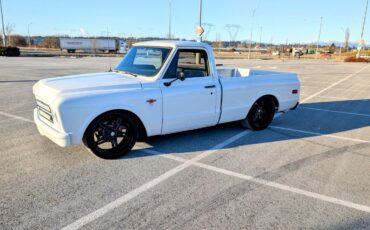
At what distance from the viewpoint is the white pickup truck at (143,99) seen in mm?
4375

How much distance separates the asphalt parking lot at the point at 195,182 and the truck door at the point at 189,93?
0.46 metres

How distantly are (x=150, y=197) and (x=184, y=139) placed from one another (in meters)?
2.32

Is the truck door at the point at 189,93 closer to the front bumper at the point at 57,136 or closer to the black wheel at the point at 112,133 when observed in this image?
the black wheel at the point at 112,133

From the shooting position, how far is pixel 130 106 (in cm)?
470

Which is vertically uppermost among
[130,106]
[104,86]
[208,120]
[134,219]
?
[104,86]

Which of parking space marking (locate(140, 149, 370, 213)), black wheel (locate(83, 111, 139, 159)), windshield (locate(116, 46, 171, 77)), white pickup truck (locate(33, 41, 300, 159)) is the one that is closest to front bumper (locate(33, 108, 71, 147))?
white pickup truck (locate(33, 41, 300, 159))

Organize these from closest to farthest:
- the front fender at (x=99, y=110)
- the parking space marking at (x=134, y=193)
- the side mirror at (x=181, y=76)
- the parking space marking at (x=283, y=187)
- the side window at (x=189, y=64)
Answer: the parking space marking at (x=134, y=193) < the parking space marking at (x=283, y=187) < the front fender at (x=99, y=110) < the side mirror at (x=181, y=76) < the side window at (x=189, y=64)

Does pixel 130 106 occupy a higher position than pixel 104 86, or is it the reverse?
pixel 104 86

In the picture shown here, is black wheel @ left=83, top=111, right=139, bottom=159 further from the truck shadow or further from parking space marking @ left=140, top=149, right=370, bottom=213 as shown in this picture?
parking space marking @ left=140, top=149, right=370, bottom=213

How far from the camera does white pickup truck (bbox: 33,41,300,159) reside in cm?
438

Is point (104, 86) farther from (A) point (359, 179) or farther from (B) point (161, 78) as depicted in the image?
(A) point (359, 179)

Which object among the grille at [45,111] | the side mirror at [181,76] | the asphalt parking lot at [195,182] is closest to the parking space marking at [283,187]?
the asphalt parking lot at [195,182]

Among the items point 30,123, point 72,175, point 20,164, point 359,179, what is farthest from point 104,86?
point 359,179

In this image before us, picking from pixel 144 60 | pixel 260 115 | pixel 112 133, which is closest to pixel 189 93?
pixel 144 60
